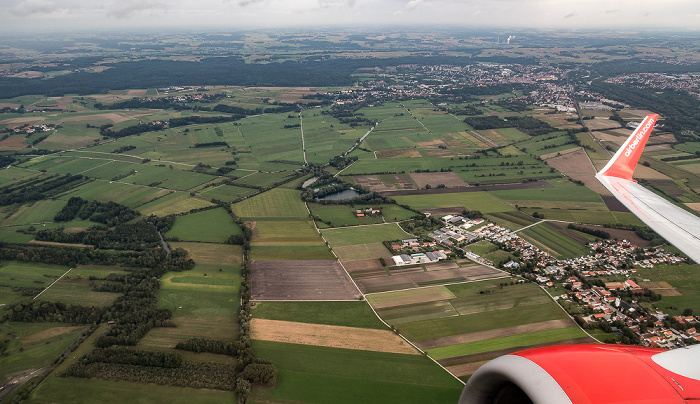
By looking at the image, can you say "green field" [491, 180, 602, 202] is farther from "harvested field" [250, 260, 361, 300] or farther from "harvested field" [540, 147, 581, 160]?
"harvested field" [250, 260, 361, 300]

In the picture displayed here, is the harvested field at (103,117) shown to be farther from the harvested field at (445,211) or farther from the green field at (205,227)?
the harvested field at (445,211)

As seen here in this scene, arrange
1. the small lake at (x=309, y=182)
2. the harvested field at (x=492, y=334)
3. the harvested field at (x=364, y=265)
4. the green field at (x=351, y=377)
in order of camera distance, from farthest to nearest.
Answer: the small lake at (x=309, y=182), the harvested field at (x=364, y=265), the harvested field at (x=492, y=334), the green field at (x=351, y=377)

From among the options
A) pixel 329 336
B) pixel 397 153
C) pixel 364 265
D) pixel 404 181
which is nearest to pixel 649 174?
pixel 404 181

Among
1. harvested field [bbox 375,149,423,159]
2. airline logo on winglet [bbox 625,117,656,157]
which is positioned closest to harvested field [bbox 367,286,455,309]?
airline logo on winglet [bbox 625,117,656,157]

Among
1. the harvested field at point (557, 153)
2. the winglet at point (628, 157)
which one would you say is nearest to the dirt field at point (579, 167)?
the harvested field at point (557, 153)

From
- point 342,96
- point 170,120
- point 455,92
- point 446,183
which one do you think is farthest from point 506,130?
point 170,120

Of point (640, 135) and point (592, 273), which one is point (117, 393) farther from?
point (592, 273)
